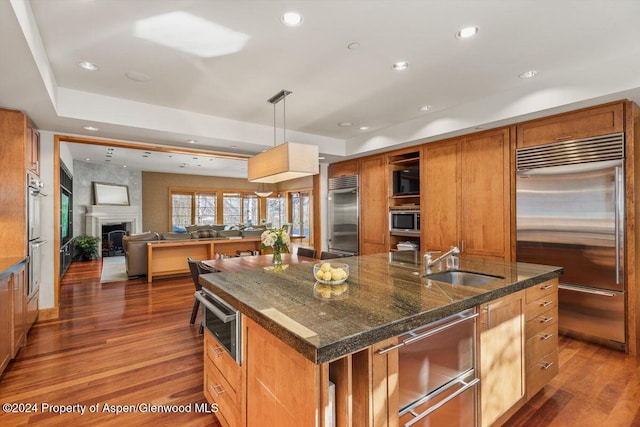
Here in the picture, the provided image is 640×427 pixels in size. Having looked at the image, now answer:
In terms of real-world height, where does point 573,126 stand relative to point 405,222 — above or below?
above

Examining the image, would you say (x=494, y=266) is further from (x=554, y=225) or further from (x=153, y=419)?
(x=153, y=419)

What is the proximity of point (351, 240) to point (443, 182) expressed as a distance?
82.6 inches

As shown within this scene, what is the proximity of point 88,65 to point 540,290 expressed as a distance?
4036mm

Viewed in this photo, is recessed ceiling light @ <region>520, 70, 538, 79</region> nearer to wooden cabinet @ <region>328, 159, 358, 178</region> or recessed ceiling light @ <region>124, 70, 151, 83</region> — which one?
wooden cabinet @ <region>328, 159, 358, 178</region>

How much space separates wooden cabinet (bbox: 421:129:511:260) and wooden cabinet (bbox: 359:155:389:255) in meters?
0.77

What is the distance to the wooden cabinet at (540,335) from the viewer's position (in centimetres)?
208

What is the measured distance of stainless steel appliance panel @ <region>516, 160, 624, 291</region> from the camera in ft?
9.66

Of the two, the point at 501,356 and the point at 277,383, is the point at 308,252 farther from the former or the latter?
the point at 277,383

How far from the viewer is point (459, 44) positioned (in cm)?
243

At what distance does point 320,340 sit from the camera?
1.08m

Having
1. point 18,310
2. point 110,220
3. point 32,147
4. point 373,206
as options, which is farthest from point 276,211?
point 18,310

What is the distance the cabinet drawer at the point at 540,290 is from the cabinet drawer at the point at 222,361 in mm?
1876

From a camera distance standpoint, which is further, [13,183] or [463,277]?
[13,183]

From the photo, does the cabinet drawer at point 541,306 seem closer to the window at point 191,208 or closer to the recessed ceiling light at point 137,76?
the recessed ceiling light at point 137,76
